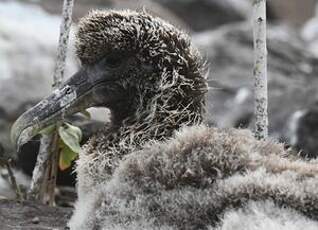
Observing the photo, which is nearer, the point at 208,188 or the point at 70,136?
the point at 208,188

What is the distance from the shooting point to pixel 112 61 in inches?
205

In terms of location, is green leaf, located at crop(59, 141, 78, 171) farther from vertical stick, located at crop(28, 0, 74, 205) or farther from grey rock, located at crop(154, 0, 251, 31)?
grey rock, located at crop(154, 0, 251, 31)

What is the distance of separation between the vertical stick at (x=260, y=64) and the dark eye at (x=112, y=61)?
34.8 inches

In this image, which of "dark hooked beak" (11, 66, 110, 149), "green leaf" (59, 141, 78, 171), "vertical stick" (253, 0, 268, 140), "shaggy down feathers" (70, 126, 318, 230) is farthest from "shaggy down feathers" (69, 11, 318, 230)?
"green leaf" (59, 141, 78, 171)

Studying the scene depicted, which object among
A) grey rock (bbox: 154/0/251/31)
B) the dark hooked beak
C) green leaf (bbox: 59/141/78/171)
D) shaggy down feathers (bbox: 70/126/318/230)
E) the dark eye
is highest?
grey rock (bbox: 154/0/251/31)

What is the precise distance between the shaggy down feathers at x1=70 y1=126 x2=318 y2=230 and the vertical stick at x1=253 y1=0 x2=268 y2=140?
2.69ft

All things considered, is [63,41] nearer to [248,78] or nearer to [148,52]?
[148,52]

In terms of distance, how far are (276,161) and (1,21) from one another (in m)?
7.04

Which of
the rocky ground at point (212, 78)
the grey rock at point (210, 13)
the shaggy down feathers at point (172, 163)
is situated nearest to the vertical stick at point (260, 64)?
the shaggy down feathers at point (172, 163)

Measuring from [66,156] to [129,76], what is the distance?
1.24 metres

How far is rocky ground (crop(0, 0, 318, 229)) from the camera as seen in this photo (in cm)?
759

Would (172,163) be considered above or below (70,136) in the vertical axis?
below

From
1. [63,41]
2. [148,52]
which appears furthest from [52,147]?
[148,52]

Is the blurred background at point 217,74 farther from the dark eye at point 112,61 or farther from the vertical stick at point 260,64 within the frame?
the dark eye at point 112,61
